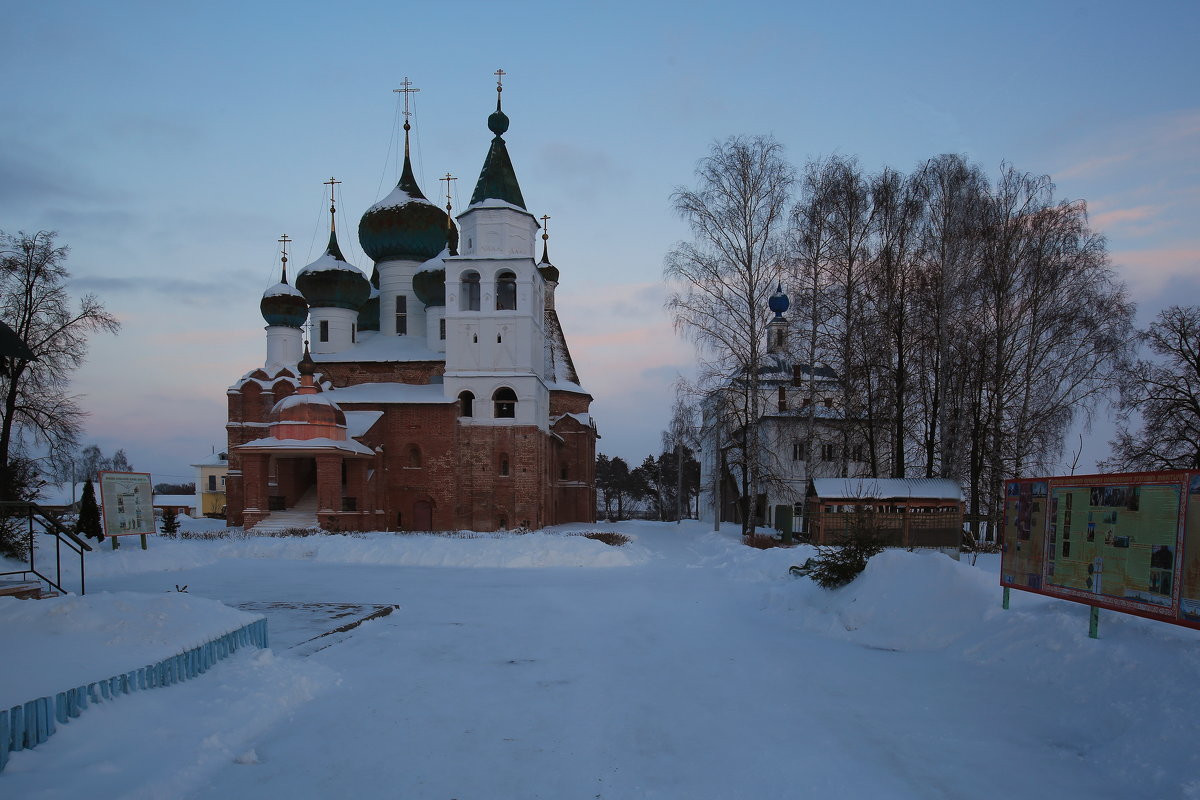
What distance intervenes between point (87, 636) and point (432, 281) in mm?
30187

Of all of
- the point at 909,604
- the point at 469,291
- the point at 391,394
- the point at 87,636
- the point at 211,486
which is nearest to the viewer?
the point at 87,636

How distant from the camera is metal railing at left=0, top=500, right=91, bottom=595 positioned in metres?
8.21

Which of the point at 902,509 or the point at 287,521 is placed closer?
the point at 902,509

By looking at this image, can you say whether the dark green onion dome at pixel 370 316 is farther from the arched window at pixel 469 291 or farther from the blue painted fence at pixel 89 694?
the blue painted fence at pixel 89 694

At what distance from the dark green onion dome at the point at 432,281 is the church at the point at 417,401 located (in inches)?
2.5

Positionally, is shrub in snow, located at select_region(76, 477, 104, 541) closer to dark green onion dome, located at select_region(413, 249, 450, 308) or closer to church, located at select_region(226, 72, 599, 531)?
church, located at select_region(226, 72, 599, 531)

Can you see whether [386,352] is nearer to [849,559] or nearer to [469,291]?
[469,291]

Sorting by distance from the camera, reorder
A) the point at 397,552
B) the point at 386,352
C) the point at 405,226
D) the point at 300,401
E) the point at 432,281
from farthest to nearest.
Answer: the point at 405,226 → the point at 432,281 → the point at 386,352 → the point at 300,401 → the point at 397,552

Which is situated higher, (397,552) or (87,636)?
(87,636)

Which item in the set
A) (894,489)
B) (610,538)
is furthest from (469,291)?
(894,489)

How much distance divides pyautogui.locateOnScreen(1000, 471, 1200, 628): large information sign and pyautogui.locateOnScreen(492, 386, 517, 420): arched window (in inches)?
985

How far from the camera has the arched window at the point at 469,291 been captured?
32688mm

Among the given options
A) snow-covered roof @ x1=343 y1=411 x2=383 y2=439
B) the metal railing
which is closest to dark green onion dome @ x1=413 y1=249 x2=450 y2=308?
snow-covered roof @ x1=343 y1=411 x2=383 y2=439

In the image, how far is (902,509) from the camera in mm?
20938
